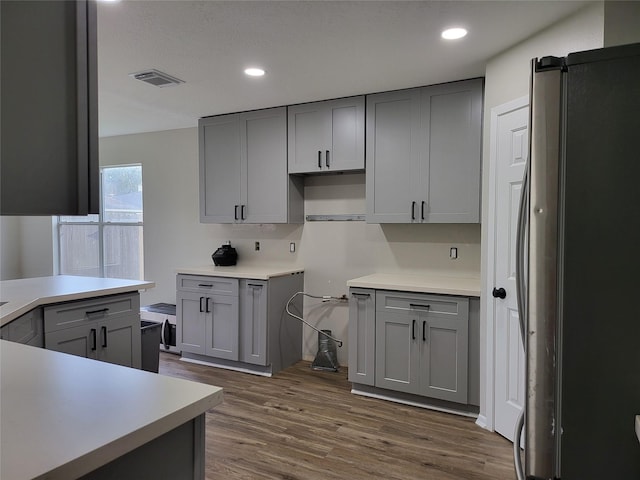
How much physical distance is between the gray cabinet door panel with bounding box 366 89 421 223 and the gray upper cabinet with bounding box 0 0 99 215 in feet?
9.64

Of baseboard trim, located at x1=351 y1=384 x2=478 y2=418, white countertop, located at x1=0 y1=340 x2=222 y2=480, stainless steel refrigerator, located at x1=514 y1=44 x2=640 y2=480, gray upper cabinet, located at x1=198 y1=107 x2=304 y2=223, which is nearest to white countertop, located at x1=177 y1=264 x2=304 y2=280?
gray upper cabinet, located at x1=198 y1=107 x2=304 y2=223

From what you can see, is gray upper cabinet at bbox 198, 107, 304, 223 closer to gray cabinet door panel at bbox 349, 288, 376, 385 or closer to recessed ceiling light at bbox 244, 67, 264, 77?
recessed ceiling light at bbox 244, 67, 264, 77

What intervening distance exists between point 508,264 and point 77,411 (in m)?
2.39

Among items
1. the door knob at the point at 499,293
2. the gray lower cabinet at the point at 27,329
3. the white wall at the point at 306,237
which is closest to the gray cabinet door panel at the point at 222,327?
the white wall at the point at 306,237

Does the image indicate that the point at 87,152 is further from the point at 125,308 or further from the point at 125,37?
the point at 125,308

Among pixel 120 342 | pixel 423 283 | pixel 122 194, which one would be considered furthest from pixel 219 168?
pixel 423 283

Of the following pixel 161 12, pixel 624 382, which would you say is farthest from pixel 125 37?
pixel 624 382

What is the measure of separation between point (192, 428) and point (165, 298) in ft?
14.3

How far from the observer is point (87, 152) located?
0.55 meters

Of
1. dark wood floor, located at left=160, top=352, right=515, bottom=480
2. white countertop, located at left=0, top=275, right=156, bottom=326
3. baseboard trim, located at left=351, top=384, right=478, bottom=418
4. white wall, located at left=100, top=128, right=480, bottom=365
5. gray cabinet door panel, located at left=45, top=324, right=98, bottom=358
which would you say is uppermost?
white wall, located at left=100, top=128, right=480, bottom=365

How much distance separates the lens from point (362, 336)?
3.27 metres

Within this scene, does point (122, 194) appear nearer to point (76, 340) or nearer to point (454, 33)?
point (76, 340)

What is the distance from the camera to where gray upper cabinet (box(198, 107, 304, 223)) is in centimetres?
393

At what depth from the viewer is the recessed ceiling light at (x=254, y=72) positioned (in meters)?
2.92
